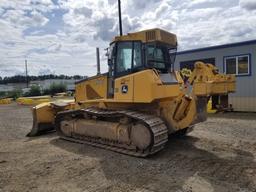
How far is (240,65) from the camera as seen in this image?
52.1ft

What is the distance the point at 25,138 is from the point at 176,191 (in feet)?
21.9

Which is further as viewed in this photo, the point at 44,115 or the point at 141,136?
the point at 44,115

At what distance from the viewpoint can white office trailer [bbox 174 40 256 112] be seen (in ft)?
50.4

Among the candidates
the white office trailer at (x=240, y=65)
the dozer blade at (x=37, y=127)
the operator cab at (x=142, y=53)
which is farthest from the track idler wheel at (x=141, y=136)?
the white office trailer at (x=240, y=65)

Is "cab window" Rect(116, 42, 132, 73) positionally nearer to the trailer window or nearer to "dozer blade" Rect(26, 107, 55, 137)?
"dozer blade" Rect(26, 107, 55, 137)

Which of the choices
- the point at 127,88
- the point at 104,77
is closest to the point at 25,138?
the point at 104,77

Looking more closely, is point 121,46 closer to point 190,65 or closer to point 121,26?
point 190,65

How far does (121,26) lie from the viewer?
20453 mm

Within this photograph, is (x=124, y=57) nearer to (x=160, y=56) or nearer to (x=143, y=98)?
(x=160, y=56)

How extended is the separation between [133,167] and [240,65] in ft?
37.8

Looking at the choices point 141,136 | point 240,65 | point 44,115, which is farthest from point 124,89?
point 240,65

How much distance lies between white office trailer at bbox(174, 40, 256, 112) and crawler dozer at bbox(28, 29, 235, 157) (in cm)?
746

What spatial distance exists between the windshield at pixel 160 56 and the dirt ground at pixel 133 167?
2.11m

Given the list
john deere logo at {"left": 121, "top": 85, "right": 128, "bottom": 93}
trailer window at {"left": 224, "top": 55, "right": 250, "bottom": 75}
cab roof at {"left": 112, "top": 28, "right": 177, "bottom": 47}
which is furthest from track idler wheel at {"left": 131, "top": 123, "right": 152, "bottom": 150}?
trailer window at {"left": 224, "top": 55, "right": 250, "bottom": 75}
